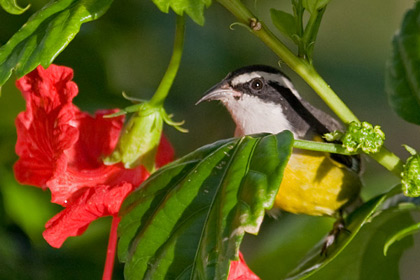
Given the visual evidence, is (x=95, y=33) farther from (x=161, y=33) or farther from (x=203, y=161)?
(x=203, y=161)

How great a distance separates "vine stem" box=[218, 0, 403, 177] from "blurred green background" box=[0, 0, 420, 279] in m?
0.37

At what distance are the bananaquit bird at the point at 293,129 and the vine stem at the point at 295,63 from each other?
53 cm

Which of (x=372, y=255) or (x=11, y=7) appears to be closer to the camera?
(x=11, y=7)

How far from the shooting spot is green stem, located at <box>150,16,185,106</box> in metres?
1.07

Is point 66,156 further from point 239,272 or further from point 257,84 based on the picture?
point 257,84

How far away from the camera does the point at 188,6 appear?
909mm

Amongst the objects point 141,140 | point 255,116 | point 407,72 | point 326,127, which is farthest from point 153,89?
point 407,72

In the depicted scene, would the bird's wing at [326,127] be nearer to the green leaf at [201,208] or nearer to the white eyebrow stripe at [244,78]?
the white eyebrow stripe at [244,78]

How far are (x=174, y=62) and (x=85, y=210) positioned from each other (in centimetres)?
24

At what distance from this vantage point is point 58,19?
97cm

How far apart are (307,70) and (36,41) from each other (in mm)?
336

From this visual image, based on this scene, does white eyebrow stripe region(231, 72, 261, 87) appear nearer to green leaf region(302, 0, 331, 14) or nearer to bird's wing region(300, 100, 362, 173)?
bird's wing region(300, 100, 362, 173)

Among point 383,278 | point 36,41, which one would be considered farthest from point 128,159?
point 383,278

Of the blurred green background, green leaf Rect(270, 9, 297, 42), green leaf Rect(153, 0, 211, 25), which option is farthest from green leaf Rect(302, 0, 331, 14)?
the blurred green background
